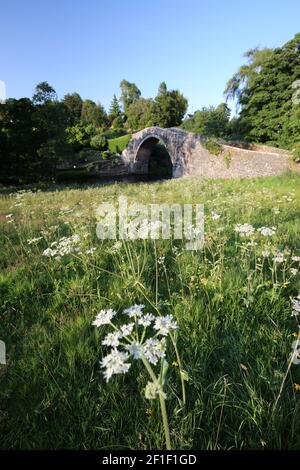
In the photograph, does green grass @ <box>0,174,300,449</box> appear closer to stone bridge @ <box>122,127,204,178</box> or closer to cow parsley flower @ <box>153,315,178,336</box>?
cow parsley flower @ <box>153,315,178,336</box>

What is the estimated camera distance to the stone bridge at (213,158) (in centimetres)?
1853

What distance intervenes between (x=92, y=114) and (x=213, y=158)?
6566 cm

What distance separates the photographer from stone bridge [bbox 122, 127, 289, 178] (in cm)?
1853

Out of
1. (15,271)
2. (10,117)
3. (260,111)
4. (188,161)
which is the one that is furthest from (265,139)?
(15,271)

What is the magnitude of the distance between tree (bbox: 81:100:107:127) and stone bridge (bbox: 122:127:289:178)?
132ft

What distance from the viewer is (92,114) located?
250 feet

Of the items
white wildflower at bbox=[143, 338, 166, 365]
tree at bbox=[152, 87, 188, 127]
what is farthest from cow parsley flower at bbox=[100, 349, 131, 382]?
tree at bbox=[152, 87, 188, 127]

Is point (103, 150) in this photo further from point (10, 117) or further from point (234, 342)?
point (234, 342)

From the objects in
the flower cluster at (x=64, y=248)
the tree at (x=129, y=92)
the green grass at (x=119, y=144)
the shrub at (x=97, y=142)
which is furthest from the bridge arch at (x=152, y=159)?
the tree at (x=129, y=92)

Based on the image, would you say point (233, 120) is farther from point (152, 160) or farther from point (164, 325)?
point (164, 325)

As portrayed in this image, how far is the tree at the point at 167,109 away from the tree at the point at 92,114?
20.5 metres

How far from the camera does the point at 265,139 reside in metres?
29.8

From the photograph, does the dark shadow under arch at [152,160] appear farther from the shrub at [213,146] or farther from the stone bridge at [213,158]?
the shrub at [213,146]
